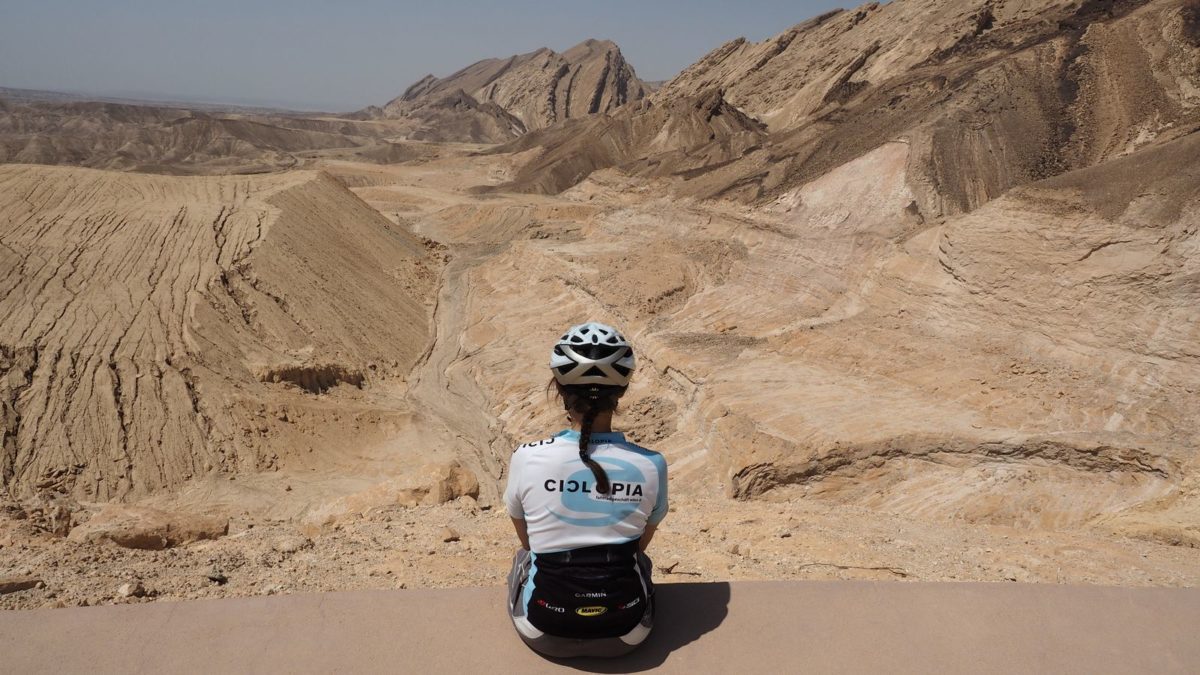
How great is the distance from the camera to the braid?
3.21 meters

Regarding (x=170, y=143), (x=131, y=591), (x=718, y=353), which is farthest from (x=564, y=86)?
(x=131, y=591)

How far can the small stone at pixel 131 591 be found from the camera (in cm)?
451

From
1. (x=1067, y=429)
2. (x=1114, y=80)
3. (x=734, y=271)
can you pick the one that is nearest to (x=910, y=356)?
(x=1067, y=429)

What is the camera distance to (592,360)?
3.45 meters

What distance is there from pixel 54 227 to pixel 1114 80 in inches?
1018

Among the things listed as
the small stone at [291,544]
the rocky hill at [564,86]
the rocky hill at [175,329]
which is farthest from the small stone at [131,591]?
the rocky hill at [564,86]

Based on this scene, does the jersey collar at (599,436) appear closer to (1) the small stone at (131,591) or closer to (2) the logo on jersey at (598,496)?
(2) the logo on jersey at (598,496)

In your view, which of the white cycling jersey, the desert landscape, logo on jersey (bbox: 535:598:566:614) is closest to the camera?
logo on jersey (bbox: 535:598:566:614)

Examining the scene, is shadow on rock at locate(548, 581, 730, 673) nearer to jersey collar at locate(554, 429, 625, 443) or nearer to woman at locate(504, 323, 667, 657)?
woman at locate(504, 323, 667, 657)

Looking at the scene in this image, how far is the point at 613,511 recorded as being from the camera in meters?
3.24

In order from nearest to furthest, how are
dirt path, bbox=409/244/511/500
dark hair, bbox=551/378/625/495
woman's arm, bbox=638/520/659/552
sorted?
dark hair, bbox=551/378/625/495 < woman's arm, bbox=638/520/659/552 < dirt path, bbox=409/244/511/500

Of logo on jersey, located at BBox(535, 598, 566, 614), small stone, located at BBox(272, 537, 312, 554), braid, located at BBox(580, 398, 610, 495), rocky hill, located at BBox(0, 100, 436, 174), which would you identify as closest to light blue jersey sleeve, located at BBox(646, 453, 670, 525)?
braid, located at BBox(580, 398, 610, 495)

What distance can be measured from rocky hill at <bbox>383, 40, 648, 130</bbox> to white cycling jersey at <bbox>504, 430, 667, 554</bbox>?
264 feet

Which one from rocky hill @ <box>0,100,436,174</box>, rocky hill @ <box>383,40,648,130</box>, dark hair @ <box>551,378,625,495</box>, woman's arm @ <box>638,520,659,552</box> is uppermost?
rocky hill @ <box>383,40,648,130</box>
